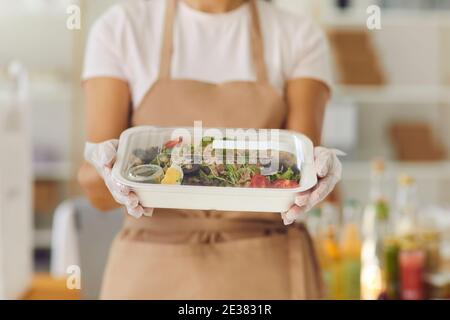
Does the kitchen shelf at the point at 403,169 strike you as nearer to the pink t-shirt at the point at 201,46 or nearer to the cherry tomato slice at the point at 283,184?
the pink t-shirt at the point at 201,46

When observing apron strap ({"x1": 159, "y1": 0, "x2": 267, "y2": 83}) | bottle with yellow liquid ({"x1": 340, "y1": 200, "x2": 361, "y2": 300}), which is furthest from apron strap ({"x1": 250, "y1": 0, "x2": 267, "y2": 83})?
bottle with yellow liquid ({"x1": 340, "y1": 200, "x2": 361, "y2": 300})

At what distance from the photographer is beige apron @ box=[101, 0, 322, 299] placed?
83 centimetres

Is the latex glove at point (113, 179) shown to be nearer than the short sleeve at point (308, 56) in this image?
Yes

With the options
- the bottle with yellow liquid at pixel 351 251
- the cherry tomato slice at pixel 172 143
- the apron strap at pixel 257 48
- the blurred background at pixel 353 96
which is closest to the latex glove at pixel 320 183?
the cherry tomato slice at pixel 172 143

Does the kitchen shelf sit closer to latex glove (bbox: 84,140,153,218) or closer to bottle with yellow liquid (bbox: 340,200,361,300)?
bottle with yellow liquid (bbox: 340,200,361,300)

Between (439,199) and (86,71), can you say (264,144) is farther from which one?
(439,199)

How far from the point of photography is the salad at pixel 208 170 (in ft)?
2.02

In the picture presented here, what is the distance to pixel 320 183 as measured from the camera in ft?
2.08

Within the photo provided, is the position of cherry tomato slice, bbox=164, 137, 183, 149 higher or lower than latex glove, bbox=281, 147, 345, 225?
higher

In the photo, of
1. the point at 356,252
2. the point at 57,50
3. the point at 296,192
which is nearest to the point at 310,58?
the point at 296,192

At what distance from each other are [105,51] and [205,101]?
14cm

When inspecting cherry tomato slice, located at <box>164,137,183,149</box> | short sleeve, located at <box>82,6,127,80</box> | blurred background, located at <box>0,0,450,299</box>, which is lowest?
cherry tomato slice, located at <box>164,137,183,149</box>

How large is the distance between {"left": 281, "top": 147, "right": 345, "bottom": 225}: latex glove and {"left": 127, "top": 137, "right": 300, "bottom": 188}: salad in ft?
0.06
